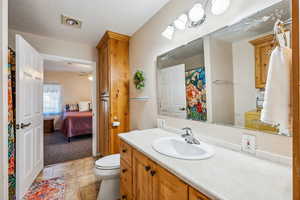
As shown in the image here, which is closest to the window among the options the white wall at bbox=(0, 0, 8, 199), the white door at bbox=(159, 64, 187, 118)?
the white wall at bbox=(0, 0, 8, 199)

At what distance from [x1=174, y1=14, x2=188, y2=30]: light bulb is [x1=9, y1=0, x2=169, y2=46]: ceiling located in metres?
0.40

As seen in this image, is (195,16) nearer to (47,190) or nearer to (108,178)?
(108,178)

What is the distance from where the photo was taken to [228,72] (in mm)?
1052

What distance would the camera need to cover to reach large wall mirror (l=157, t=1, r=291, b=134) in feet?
2.84

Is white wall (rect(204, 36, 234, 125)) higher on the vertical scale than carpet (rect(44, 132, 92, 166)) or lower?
higher

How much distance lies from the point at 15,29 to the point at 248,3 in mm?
3089

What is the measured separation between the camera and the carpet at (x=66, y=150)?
108 inches

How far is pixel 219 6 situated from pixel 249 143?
104cm

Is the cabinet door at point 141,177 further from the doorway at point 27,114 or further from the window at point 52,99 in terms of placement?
the window at point 52,99

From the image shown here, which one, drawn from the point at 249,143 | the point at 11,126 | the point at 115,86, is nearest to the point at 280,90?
the point at 249,143

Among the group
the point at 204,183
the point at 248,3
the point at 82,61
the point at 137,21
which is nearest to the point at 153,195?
the point at 204,183

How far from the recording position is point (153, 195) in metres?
0.90

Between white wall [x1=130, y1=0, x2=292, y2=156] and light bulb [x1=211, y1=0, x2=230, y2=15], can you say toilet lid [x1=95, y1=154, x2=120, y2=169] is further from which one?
light bulb [x1=211, y1=0, x2=230, y2=15]

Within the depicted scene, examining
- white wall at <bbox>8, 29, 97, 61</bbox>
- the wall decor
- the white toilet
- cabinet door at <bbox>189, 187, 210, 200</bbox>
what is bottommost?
the white toilet
